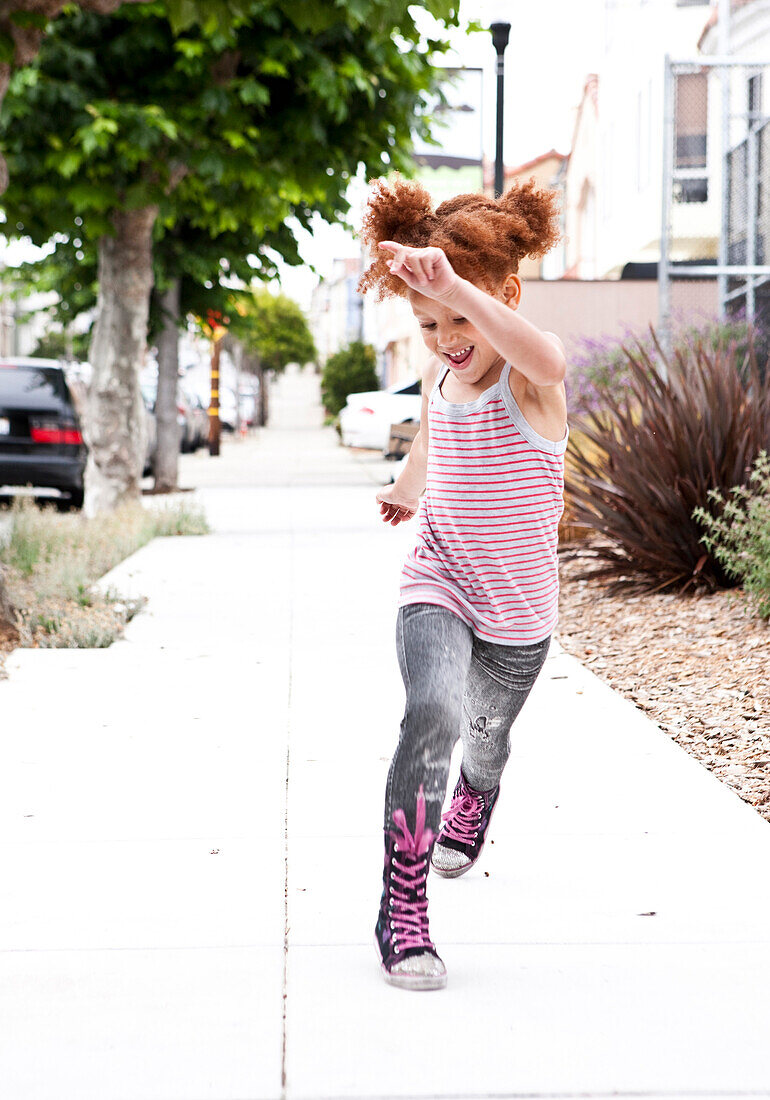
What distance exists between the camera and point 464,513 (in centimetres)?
282

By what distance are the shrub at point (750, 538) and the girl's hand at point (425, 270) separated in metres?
3.99

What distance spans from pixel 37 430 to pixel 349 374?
34.6 m

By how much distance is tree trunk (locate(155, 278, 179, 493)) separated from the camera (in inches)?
667

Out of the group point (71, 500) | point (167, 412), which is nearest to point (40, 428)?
point (71, 500)

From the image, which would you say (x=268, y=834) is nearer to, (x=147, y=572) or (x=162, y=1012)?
(x=162, y=1012)

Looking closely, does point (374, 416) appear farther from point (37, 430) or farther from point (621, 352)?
point (621, 352)

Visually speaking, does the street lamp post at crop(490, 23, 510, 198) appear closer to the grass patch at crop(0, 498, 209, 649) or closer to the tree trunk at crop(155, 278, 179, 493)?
the grass patch at crop(0, 498, 209, 649)

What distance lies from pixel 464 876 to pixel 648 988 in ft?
2.49

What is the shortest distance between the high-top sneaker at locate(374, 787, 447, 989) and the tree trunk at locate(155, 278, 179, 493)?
14.4m

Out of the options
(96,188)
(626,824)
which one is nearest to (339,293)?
(96,188)

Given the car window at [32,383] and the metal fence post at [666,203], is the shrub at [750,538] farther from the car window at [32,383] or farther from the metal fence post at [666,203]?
the car window at [32,383]

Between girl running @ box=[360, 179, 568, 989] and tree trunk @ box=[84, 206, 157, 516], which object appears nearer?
girl running @ box=[360, 179, 568, 989]

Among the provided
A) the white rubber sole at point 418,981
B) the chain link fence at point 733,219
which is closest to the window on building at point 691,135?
the chain link fence at point 733,219

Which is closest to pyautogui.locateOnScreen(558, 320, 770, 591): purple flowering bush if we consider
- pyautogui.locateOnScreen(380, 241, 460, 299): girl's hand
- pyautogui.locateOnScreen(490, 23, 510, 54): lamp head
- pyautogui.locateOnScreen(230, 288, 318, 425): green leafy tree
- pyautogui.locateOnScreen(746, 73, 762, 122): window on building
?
pyautogui.locateOnScreen(380, 241, 460, 299): girl's hand
